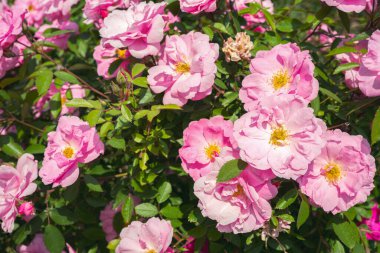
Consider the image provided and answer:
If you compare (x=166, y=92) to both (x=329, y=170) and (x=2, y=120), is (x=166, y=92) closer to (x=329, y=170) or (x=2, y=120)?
(x=329, y=170)

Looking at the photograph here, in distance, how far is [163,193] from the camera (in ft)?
5.09

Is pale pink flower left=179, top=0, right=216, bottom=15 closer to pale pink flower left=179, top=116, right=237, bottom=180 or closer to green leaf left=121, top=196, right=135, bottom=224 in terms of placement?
pale pink flower left=179, top=116, right=237, bottom=180

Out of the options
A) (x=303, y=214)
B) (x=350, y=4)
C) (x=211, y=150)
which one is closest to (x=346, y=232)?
(x=303, y=214)

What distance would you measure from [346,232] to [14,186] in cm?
111

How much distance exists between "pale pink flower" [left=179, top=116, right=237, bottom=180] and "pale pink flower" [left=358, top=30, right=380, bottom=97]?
41 centimetres

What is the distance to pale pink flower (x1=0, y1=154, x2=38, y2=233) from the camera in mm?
1437

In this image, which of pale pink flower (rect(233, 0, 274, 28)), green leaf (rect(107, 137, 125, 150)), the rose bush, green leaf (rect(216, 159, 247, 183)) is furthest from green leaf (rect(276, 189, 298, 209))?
pale pink flower (rect(233, 0, 274, 28))

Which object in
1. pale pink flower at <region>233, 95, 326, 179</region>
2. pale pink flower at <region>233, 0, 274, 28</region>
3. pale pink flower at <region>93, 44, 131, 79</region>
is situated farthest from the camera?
pale pink flower at <region>233, 0, 274, 28</region>

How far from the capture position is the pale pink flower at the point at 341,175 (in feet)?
3.98

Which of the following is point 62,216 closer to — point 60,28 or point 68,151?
point 68,151

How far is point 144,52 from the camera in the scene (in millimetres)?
1414

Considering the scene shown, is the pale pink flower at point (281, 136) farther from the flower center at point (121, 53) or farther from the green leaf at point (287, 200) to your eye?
the flower center at point (121, 53)

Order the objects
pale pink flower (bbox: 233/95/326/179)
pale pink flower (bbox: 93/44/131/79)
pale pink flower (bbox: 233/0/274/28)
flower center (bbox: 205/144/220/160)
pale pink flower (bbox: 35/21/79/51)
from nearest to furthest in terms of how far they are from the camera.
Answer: pale pink flower (bbox: 233/95/326/179)
flower center (bbox: 205/144/220/160)
pale pink flower (bbox: 93/44/131/79)
pale pink flower (bbox: 233/0/274/28)
pale pink flower (bbox: 35/21/79/51)

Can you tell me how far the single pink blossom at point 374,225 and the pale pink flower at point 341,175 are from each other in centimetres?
47
